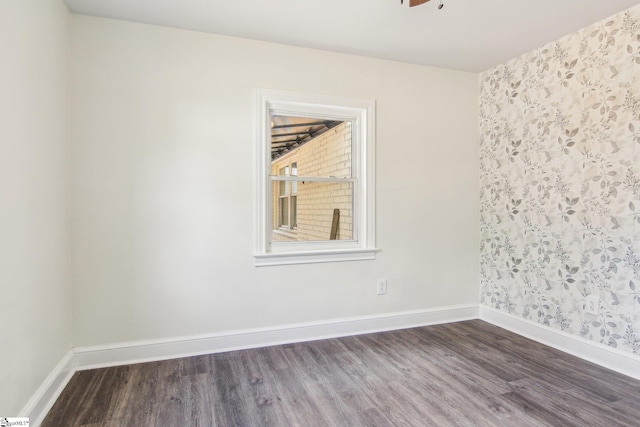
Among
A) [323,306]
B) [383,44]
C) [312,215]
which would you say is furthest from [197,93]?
[323,306]

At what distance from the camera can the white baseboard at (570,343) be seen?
2.27m

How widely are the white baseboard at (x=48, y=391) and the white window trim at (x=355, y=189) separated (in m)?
1.35

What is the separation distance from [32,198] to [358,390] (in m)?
2.10

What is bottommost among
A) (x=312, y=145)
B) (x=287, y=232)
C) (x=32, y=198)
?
(x=287, y=232)

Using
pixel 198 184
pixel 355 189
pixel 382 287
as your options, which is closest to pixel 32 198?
pixel 198 184

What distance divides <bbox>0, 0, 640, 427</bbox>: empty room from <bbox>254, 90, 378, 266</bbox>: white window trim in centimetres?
2

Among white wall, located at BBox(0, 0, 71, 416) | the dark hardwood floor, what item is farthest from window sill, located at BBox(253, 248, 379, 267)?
white wall, located at BBox(0, 0, 71, 416)

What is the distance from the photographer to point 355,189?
308cm

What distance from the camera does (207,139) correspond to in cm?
256

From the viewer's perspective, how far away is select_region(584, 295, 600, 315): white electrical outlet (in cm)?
243

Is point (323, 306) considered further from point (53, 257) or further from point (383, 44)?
point (383, 44)

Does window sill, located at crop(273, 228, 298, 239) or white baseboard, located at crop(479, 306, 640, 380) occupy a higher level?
window sill, located at crop(273, 228, 298, 239)

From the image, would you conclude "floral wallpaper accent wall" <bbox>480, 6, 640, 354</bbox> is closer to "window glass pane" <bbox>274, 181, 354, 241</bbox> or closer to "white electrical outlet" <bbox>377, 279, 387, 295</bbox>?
"white electrical outlet" <bbox>377, 279, 387, 295</bbox>

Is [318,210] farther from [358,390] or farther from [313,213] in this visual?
[358,390]
